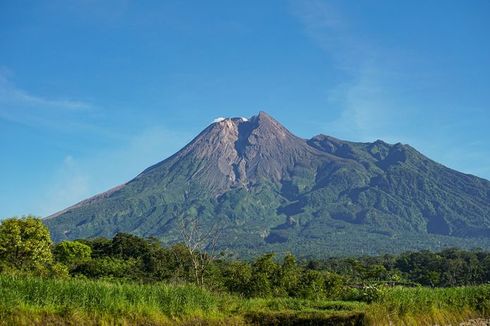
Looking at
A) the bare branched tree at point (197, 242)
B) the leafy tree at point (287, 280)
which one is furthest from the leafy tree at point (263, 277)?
the bare branched tree at point (197, 242)

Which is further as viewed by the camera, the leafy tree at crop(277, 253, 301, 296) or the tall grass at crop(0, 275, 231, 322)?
the leafy tree at crop(277, 253, 301, 296)

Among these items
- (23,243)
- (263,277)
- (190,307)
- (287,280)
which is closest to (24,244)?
(23,243)

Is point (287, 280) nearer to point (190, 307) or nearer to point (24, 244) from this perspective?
point (190, 307)

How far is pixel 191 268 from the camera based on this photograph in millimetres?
28734

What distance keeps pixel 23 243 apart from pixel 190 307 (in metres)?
17.1

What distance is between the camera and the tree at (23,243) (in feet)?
80.9

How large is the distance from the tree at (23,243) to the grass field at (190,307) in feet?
50.2

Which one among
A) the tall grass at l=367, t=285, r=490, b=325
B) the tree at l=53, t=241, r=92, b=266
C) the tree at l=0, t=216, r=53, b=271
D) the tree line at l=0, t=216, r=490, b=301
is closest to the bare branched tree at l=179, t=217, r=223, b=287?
the tree line at l=0, t=216, r=490, b=301

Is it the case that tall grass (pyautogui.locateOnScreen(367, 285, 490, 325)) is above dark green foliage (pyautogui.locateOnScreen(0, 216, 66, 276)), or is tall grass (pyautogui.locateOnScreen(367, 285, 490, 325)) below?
below

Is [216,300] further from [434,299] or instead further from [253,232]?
[253,232]

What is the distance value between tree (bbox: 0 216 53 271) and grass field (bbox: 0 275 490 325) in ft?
50.2

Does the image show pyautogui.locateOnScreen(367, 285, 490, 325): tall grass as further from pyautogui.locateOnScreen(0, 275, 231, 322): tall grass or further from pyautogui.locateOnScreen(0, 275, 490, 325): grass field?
pyautogui.locateOnScreen(0, 275, 231, 322): tall grass

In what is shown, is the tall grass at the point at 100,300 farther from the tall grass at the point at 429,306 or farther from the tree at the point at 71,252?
the tree at the point at 71,252

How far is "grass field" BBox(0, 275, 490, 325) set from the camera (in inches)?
361
